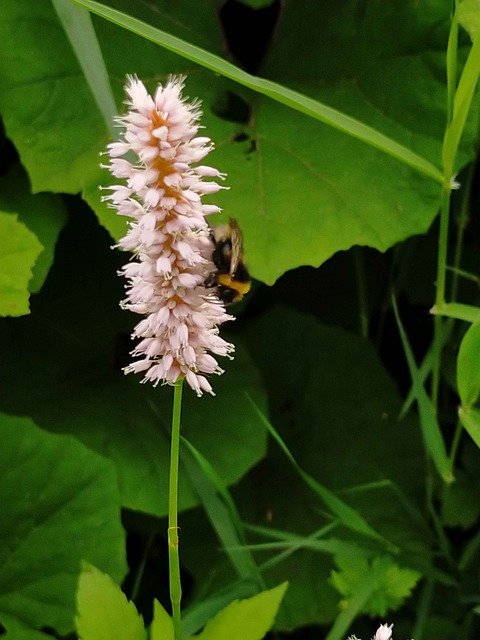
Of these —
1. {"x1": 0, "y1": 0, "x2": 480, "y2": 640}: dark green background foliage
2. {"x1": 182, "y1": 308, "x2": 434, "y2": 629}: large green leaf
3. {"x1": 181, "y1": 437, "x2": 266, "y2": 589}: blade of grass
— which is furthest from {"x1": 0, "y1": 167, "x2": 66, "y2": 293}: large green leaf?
{"x1": 182, "y1": 308, "x2": 434, "y2": 629}: large green leaf

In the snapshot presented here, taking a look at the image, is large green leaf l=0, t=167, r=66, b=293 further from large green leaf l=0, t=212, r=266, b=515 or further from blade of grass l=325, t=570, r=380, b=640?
blade of grass l=325, t=570, r=380, b=640

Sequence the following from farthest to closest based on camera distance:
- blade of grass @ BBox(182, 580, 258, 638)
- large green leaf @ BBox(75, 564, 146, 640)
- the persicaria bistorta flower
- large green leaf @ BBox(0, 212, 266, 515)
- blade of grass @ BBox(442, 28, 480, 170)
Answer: large green leaf @ BBox(0, 212, 266, 515), blade of grass @ BBox(182, 580, 258, 638), blade of grass @ BBox(442, 28, 480, 170), large green leaf @ BBox(75, 564, 146, 640), the persicaria bistorta flower

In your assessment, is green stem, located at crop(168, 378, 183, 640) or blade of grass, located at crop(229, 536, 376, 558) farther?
blade of grass, located at crop(229, 536, 376, 558)

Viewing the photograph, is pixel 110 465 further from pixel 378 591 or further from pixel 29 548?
pixel 378 591

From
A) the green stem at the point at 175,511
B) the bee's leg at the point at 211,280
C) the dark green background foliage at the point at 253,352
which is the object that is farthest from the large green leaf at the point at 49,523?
the bee's leg at the point at 211,280

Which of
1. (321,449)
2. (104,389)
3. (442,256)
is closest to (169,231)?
(442,256)

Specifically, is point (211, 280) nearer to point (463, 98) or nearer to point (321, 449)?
point (463, 98)

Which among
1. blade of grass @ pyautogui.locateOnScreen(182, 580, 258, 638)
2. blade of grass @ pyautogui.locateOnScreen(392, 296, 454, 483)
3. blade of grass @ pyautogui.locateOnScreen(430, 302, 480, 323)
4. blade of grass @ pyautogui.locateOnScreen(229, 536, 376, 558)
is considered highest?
blade of grass @ pyautogui.locateOnScreen(430, 302, 480, 323)
